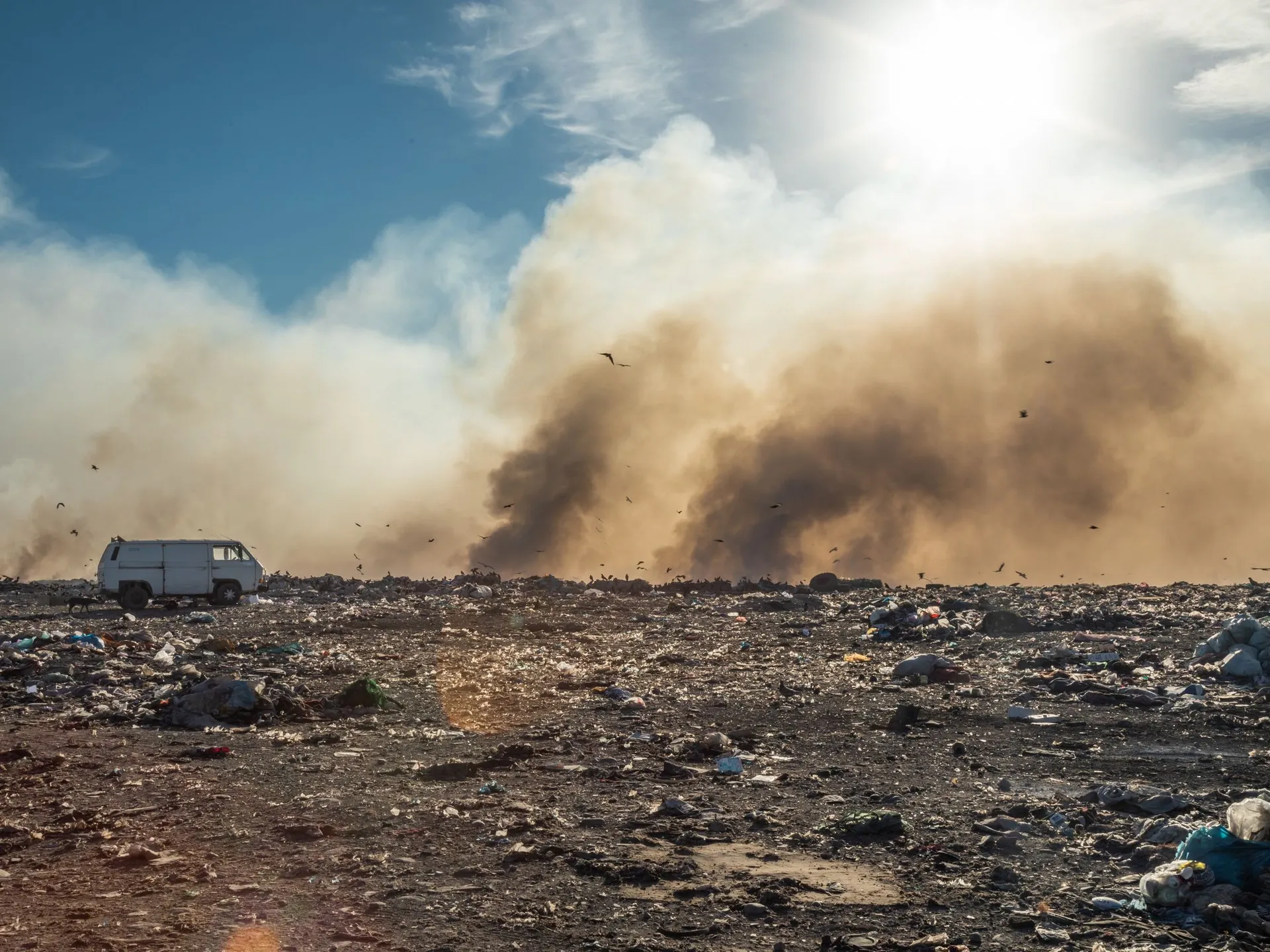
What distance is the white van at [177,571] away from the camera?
72.8 ft

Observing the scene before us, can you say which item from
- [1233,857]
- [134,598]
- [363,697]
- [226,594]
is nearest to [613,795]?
[1233,857]

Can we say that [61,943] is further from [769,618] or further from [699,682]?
[769,618]

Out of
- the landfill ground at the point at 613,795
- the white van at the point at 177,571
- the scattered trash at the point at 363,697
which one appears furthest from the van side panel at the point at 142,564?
the scattered trash at the point at 363,697

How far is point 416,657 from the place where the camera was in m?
14.9

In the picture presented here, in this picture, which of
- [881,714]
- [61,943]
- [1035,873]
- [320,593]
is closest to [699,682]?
[881,714]

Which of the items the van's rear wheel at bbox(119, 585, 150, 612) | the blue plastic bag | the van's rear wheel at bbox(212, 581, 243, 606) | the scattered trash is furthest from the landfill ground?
the van's rear wheel at bbox(212, 581, 243, 606)

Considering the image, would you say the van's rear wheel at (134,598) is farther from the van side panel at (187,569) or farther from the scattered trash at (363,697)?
the scattered trash at (363,697)

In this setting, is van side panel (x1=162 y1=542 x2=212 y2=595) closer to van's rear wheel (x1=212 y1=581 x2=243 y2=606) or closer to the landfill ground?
van's rear wheel (x1=212 y1=581 x2=243 y2=606)

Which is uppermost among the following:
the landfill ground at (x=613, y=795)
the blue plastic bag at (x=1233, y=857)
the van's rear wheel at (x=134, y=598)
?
the van's rear wheel at (x=134, y=598)

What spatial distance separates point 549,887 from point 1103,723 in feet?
21.4

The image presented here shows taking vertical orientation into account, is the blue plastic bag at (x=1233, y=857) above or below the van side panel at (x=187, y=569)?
below

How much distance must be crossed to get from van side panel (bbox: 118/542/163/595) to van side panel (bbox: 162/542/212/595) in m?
0.14

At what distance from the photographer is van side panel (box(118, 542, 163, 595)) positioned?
73.0 feet

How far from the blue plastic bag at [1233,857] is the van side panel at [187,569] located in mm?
22270
